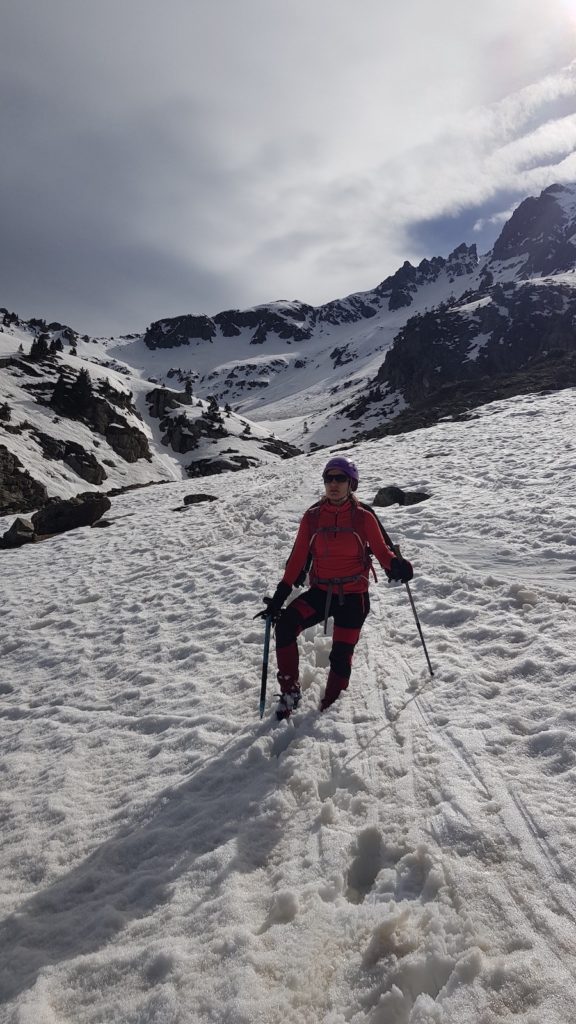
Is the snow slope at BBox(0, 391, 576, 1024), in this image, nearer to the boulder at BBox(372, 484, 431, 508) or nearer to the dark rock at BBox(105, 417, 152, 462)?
the boulder at BBox(372, 484, 431, 508)

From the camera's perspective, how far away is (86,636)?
8.48 m

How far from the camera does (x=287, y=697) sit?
5.16 meters

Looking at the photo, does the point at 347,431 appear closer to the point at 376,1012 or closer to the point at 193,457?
the point at 193,457

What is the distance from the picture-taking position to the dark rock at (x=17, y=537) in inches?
682

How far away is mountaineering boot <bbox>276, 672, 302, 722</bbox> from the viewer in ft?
16.7

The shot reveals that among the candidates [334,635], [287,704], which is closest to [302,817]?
[287,704]

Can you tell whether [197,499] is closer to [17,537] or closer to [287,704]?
[17,537]

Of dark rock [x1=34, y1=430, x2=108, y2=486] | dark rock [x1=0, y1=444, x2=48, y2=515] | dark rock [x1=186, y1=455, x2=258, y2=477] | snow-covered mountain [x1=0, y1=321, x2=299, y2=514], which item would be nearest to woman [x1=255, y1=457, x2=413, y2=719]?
dark rock [x1=0, y1=444, x2=48, y2=515]

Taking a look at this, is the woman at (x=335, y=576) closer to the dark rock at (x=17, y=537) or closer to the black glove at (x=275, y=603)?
the black glove at (x=275, y=603)

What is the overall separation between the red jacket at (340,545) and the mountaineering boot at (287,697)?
1.08 meters

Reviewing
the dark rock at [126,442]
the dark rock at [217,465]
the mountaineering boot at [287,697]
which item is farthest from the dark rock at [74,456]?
the mountaineering boot at [287,697]

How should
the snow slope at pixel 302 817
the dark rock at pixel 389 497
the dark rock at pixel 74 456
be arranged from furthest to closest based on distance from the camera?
the dark rock at pixel 74 456, the dark rock at pixel 389 497, the snow slope at pixel 302 817

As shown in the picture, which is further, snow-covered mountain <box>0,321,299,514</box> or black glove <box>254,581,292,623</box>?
snow-covered mountain <box>0,321,299,514</box>

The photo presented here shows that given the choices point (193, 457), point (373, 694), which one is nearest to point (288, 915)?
point (373, 694)
